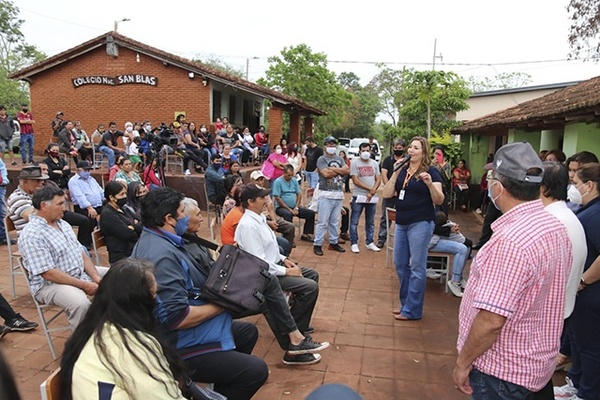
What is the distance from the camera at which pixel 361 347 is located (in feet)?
13.8

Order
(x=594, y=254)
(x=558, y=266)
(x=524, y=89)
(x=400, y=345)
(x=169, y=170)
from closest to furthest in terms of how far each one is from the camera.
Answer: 1. (x=558, y=266)
2. (x=594, y=254)
3. (x=400, y=345)
4. (x=169, y=170)
5. (x=524, y=89)

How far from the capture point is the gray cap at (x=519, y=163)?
2.02 metres

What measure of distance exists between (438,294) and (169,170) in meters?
8.16

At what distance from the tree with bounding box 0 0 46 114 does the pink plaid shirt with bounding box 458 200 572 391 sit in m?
39.1

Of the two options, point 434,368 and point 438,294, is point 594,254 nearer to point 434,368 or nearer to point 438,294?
point 434,368

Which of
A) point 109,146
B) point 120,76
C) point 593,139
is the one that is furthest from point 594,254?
point 120,76

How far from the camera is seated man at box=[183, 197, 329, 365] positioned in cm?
340

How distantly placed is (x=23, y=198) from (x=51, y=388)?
4.40 meters

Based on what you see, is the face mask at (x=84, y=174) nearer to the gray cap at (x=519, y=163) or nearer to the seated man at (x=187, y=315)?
the seated man at (x=187, y=315)

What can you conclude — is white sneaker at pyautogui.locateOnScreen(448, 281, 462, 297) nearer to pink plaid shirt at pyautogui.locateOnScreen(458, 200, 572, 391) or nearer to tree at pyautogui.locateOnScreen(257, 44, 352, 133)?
pink plaid shirt at pyautogui.locateOnScreen(458, 200, 572, 391)

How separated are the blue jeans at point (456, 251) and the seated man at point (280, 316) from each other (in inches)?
89.9

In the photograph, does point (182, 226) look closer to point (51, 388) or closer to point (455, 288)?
point (51, 388)

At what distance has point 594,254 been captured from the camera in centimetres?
325

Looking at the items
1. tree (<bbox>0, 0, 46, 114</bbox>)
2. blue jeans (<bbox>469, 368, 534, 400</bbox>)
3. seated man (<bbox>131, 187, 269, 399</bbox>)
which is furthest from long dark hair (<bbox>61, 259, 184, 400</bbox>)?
tree (<bbox>0, 0, 46, 114</bbox>)
